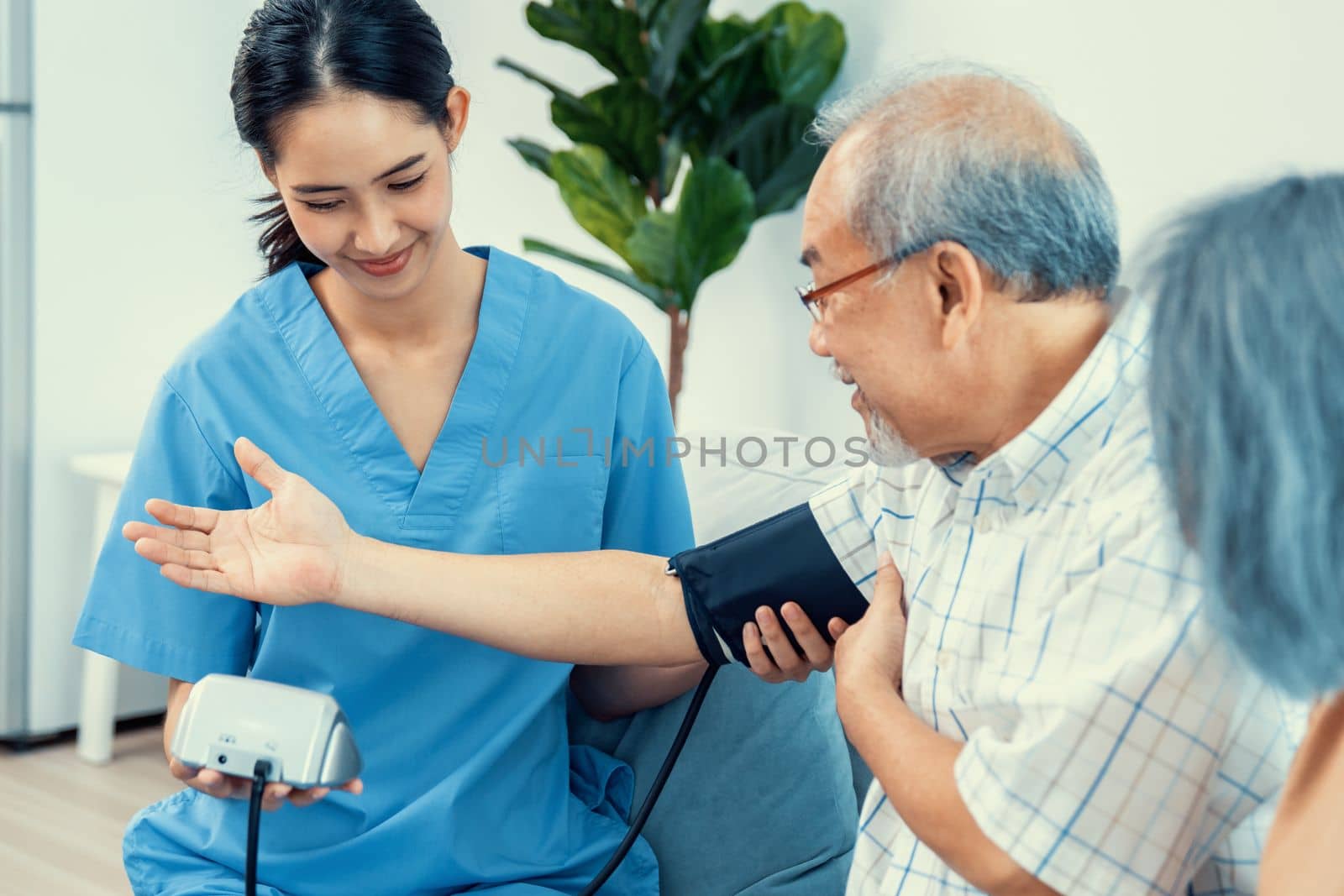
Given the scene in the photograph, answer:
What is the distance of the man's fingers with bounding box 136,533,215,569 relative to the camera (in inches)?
48.4

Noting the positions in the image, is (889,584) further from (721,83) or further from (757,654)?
(721,83)

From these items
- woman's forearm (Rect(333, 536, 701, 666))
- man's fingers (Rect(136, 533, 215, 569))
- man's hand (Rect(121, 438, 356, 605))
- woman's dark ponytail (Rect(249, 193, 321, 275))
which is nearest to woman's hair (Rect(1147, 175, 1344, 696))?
woman's forearm (Rect(333, 536, 701, 666))

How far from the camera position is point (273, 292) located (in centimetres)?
144

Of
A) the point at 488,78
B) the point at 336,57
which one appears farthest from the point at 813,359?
the point at 336,57

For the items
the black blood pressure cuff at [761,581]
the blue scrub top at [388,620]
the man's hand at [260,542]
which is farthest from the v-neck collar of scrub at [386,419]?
the black blood pressure cuff at [761,581]

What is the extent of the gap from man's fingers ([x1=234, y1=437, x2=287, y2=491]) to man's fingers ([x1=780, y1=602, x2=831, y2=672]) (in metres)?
0.48

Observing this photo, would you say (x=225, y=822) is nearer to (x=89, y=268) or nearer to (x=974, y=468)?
(x=974, y=468)

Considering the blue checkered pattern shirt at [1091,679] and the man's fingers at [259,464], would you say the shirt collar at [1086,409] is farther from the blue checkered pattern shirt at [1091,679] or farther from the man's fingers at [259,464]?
the man's fingers at [259,464]

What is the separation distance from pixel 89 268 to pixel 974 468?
262 cm

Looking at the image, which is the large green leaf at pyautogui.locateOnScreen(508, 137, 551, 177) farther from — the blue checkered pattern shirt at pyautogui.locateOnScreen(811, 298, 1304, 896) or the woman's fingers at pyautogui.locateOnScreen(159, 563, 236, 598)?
the blue checkered pattern shirt at pyautogui.locateOnScreen(811, 298, 1304, 896)

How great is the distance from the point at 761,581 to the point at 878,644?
198mm

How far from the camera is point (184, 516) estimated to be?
1.27 meters

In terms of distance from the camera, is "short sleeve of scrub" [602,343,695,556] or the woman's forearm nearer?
the woman's forearm

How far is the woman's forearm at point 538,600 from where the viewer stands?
4.13 ft
